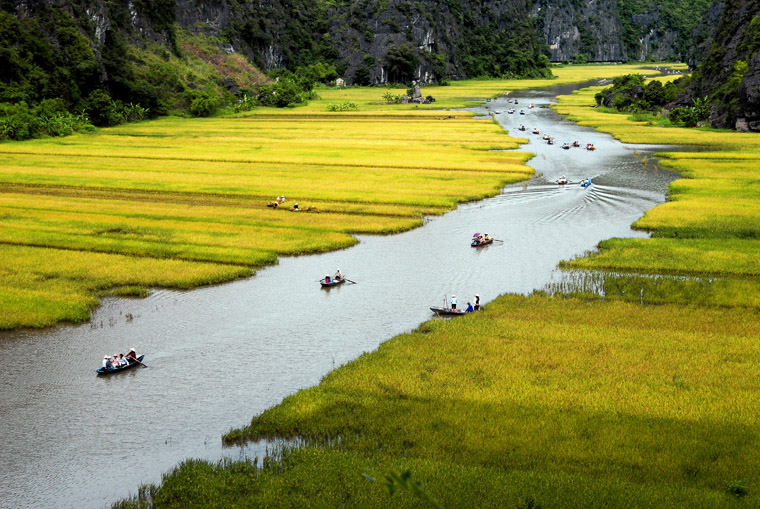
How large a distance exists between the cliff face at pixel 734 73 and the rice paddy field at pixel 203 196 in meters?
26.3

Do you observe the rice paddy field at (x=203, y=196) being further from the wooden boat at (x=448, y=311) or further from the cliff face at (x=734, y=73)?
the cliff face at (x=734, y=73)

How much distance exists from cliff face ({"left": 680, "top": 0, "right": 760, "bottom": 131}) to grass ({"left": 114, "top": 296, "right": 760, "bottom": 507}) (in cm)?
6768

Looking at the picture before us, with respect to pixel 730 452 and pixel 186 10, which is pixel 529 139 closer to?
pixel 730 452

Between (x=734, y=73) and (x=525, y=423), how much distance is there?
9041 centimetres

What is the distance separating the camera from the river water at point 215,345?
17.6 meters

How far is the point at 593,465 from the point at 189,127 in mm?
88124

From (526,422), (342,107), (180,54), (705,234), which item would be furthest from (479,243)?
(180,54)

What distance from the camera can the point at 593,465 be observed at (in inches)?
640

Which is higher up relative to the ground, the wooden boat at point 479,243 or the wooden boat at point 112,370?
the wooden boat at point 479,243

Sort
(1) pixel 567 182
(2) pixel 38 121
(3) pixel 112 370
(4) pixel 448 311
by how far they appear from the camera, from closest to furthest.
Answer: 1. (3) pixel 112 370
2. (4) pixel 448 311
3. (1) pixel 567 182
4. (2) pixel 38 121

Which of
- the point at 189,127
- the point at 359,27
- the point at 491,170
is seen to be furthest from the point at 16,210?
the point at 359,27

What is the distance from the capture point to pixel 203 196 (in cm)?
5062

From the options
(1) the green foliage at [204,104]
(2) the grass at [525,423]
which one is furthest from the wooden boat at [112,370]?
(1) the green foliage at [204,104]

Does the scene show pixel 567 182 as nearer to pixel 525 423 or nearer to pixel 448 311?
pixel 448 311
